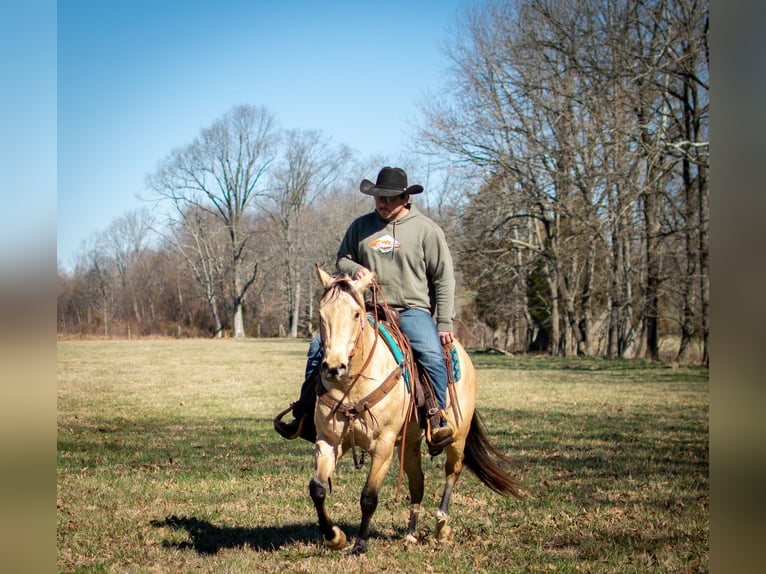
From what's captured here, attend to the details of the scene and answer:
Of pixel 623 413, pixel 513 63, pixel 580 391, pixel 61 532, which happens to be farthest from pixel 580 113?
pixel 61 532

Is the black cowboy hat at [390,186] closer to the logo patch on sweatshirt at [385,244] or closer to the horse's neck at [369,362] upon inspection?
the logo patch on sweatshirt at [385,244]

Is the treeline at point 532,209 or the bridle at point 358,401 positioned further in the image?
the treeline at point 532,209

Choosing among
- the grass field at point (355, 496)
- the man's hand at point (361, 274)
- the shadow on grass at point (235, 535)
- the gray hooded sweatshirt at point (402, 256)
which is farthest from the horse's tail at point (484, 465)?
the man's hand at point (361, 274)

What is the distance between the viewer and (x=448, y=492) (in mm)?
7281

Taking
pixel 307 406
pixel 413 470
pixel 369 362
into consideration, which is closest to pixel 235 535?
pixel 307 406

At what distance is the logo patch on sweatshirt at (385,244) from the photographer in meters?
6.69

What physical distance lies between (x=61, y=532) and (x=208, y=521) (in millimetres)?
1343

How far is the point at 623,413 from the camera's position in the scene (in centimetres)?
1656

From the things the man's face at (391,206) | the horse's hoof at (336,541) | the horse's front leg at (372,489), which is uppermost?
the man's face at (391,206)

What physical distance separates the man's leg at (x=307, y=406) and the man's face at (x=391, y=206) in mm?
1286

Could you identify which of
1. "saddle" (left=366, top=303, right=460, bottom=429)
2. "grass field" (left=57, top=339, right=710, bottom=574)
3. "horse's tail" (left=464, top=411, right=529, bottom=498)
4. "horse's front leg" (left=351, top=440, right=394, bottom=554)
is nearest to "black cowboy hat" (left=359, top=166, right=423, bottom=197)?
"saddle" (left=366, top=303, right=460, bottom=429)

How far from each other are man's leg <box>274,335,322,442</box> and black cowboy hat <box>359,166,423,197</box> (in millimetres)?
1417

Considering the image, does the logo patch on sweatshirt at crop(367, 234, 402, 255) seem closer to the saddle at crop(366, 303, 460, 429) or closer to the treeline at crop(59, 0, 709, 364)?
the saddle at crop(366, 303, 460, 429)
